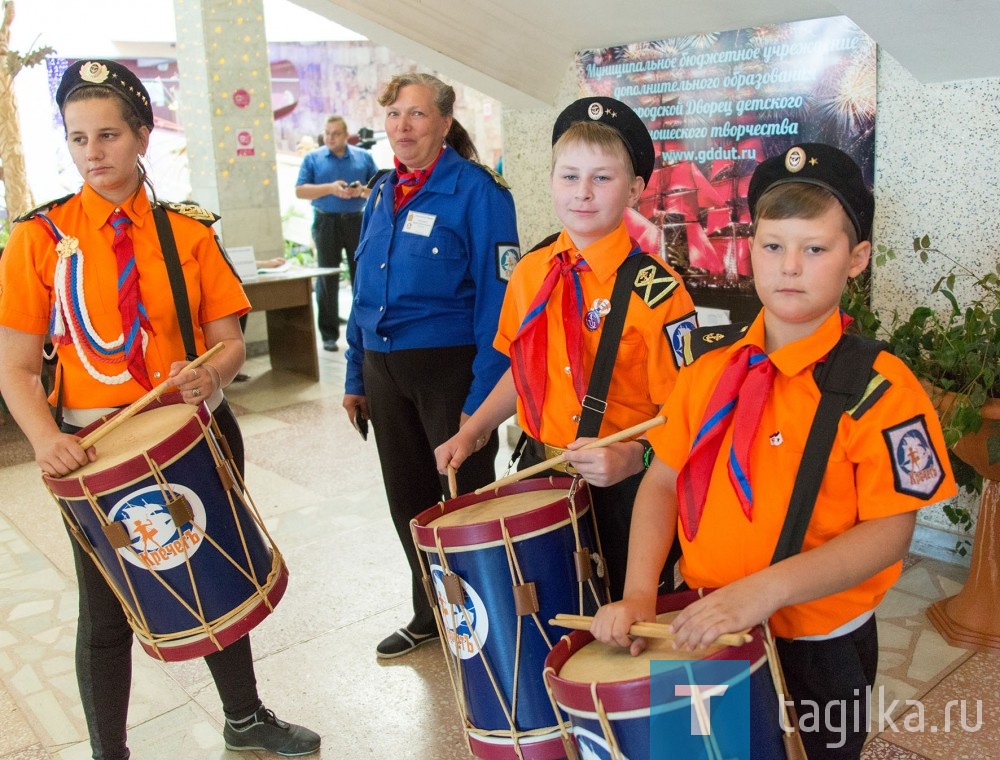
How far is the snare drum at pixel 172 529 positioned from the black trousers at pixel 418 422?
Result: 613 mm

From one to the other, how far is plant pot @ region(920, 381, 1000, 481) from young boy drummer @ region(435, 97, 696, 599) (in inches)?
46.6

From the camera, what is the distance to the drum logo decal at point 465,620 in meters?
1.61

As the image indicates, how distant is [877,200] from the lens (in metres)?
3.13

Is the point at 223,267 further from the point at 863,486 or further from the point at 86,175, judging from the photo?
the point at 863,486

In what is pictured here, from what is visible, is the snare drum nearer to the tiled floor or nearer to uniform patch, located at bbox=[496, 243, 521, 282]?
the tiled floor

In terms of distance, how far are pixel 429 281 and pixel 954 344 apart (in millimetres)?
1468

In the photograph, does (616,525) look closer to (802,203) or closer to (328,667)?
(802,203)

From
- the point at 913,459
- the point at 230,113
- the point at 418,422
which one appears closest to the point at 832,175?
the point at 913,459

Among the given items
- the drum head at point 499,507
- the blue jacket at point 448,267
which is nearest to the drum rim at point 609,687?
the drum head at point 499,507

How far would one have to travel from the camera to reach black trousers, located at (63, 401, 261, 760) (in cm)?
205

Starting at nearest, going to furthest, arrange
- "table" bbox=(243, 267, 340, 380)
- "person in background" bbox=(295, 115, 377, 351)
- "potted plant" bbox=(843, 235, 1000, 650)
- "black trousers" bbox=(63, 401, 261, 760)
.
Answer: "black trousers" bbox=(63, 401, 261, 760) → "potted plant" bbox=(843, 235, 1000, 650) → "table" bbox=(243, 267, 340, 380) → "person in background" bbox=(295, 115, 377, 351)

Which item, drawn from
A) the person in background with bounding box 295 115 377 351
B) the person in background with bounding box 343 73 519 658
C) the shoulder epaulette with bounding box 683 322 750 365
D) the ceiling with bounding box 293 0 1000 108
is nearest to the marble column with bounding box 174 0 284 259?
the person in background with bounding box 295 115 377 351

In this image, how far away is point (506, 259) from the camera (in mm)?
2441

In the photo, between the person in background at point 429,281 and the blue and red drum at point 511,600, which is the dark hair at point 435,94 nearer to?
the person in background at point 429,281
